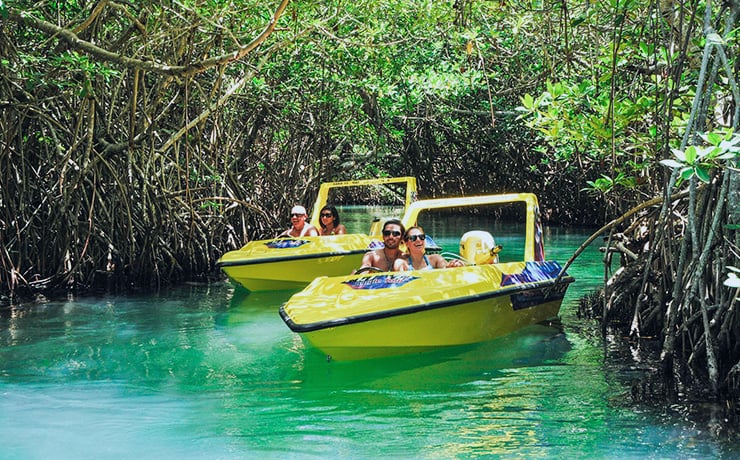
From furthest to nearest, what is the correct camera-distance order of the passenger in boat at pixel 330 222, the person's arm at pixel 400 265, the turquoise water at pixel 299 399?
the passenger in boat at pixel 330 222
the person's arm at pixel 400 265
the turquoise water at pixel 299 399

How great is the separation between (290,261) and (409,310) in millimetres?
3922

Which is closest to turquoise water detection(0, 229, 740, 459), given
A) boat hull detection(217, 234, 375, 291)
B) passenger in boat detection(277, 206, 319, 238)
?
boat hull detection(217, 234, 375, 291)

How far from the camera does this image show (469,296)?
6562mm

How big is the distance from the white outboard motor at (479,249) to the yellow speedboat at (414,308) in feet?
1.03

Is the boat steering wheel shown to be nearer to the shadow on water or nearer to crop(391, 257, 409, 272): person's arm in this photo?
crop(391, 257, 409, 272): person's arm

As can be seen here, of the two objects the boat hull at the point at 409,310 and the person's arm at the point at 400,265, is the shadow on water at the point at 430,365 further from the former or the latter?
the person's arm at the point at 400,265

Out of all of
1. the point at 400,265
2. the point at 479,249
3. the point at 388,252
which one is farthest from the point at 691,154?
the point at 479,249

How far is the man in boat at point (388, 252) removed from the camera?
24.2 ft

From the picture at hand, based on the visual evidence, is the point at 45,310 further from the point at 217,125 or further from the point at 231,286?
the point at 217,125

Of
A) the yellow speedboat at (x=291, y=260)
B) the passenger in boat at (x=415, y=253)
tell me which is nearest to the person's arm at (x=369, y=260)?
the passenger in boat at (x=415, y=253)

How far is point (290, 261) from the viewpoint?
997 cm

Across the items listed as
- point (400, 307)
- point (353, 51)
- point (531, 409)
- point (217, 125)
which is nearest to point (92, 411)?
point (400, 307)

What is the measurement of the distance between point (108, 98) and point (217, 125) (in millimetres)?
1972

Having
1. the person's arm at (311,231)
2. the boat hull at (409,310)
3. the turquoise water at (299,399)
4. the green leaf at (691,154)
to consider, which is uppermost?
the green leaf at (691,154)
